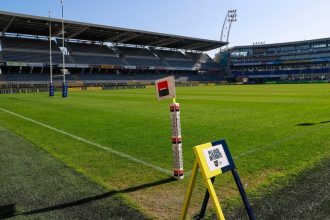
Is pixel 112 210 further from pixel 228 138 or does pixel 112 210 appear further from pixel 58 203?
pixel 228 138

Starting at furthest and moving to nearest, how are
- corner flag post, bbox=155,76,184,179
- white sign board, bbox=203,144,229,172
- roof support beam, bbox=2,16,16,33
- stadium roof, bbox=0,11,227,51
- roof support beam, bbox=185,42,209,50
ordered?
roof support beam, bbox=185,42,209,50 < stadium roof, bbox=0,11,227,51 < roof support beam, bbox=2,16,16,33 < corner flag post, bbox=155,76,184,179 < white sign board, bbox=203,144,229,172

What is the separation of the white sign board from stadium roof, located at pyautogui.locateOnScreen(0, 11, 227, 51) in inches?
2376

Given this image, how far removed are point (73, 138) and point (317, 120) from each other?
9208 millimetres

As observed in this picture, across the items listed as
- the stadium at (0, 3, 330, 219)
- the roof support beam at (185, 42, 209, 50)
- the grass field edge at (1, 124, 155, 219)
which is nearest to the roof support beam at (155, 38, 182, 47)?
the roof support beam at (185, 42, 209, 50)

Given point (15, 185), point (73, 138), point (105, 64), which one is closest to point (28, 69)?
point (105, 64)

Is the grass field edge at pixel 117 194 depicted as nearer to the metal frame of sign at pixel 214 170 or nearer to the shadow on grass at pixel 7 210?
the metal frame of sign at pixel 214 170

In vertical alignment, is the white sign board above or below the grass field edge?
above

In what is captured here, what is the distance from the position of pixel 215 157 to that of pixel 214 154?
1.4 inches

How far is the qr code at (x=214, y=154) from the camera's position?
374cm

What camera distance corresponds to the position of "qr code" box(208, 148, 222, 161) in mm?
3736

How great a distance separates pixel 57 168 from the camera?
6844 mm

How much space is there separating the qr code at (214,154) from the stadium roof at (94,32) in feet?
198

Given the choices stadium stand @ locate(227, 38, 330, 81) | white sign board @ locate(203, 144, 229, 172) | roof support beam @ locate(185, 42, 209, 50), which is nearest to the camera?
white sign board @ locate(203, 144, 229, 172)

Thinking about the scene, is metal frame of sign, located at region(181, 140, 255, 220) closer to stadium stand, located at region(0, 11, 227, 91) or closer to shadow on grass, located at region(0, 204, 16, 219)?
shadow on grass, located at region(0, 204, 16, 219)
